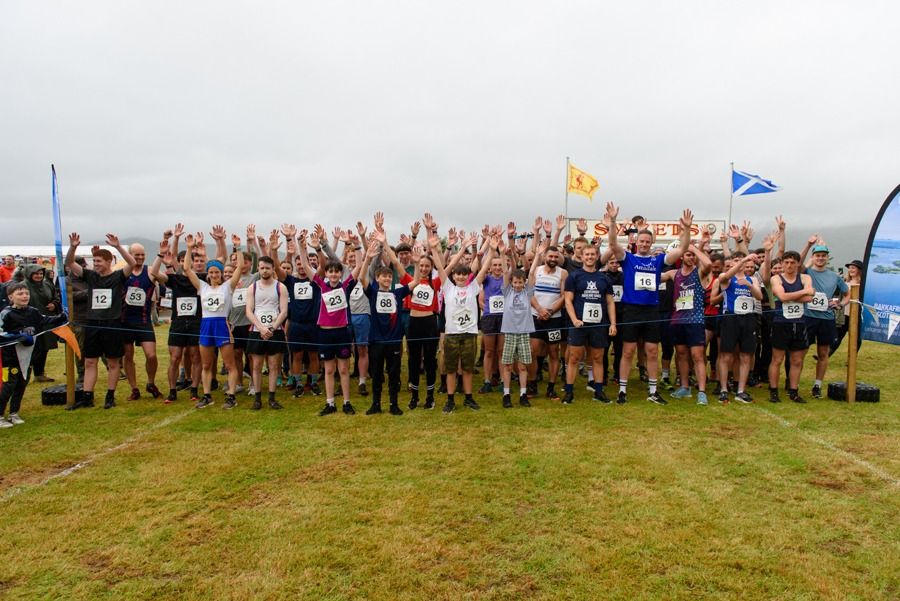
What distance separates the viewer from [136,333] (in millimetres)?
7230

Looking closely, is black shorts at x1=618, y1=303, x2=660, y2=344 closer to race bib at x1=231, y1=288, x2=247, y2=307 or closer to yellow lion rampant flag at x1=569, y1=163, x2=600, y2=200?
race bib at x1=231, y1=288, x2=247, y2=307

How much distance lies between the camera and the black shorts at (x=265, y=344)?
266 inches

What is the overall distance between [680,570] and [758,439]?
295 cm

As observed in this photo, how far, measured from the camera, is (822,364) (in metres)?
7.29

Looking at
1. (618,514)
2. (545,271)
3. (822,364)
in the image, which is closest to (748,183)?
(822,364)

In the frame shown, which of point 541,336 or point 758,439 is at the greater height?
point 541,336

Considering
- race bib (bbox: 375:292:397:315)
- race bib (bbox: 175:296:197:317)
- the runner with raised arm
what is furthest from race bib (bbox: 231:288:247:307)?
the runner with raised arm

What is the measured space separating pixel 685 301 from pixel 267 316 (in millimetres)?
5407

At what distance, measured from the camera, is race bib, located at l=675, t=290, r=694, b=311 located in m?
6.96

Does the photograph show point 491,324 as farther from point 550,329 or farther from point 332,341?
point 332,341

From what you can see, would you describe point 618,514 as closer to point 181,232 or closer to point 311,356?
point 311,356

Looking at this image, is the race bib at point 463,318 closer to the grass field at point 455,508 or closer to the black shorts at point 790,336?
the grass field at point 455,508

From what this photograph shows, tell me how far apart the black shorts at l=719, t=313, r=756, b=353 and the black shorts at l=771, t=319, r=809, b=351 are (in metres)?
0.28

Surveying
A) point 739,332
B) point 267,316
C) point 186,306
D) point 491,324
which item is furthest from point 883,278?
point 186,306
